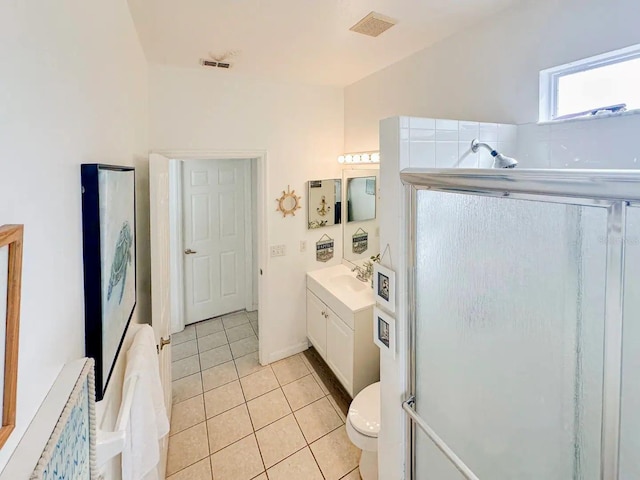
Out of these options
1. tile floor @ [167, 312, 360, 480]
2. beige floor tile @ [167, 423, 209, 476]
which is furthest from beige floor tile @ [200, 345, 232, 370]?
beige floor tile @ [167, 423, 209, 476]

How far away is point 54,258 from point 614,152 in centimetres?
195

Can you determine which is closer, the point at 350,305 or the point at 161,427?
the point at 161,427

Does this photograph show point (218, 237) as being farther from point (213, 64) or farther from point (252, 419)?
point (252, 419)

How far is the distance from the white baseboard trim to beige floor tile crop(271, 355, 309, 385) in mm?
39

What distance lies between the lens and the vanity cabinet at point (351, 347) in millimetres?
2537

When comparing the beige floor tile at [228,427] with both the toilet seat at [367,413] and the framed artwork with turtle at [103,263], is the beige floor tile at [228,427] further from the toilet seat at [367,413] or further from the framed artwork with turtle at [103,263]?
the framed artwork with turtle at [103,263]

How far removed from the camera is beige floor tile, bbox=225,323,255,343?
369 centimetres

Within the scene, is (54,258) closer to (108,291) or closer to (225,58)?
(108,291)

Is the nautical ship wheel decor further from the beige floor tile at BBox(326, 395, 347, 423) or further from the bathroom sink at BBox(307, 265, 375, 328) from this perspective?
the beige floor tile at BBox(326, 395, 347, 423)

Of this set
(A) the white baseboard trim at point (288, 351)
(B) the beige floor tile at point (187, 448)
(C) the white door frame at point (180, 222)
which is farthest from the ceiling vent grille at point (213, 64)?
(B) the beige floor tile at point (187, 448)

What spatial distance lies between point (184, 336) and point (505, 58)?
3738 mm

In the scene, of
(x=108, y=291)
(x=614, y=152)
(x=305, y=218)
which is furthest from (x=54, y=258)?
(x=305, y=218)

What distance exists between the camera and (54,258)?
0.70 metres

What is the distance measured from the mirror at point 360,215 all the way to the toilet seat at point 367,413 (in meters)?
1.27
